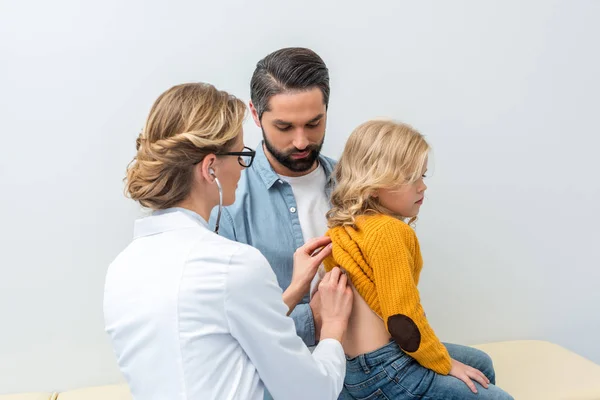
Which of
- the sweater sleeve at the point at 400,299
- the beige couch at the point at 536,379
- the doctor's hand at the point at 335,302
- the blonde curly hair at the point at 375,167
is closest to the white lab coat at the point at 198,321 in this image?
the doctor's hand at the point at 335,302

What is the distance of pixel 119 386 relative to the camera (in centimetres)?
277

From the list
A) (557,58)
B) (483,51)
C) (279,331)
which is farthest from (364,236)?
(557,58)

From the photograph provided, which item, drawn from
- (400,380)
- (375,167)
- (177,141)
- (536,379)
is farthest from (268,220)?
(536,379)

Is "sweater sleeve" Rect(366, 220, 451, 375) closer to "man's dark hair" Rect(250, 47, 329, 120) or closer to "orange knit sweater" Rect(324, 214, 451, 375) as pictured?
"orange knit sweater" Rect(324, 214, 451, 375)

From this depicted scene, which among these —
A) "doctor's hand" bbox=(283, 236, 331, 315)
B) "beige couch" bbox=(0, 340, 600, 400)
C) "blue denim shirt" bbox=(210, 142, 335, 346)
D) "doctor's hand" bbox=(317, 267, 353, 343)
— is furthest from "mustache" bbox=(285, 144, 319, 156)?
"beige couch" bbox=(0, 340, 600, 400)

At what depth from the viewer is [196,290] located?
4.62ft

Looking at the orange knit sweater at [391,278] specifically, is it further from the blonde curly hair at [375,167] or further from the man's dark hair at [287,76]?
the man's dark hair at [287,76]

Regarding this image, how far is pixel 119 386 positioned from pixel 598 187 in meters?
2.46

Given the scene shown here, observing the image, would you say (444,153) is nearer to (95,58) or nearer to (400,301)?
(400,301)

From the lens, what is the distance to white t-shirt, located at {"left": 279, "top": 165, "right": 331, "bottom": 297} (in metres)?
2.36

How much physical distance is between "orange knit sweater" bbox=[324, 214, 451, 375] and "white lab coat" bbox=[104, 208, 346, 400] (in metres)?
0.47

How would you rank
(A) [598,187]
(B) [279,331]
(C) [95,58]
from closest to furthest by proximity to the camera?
(B) [279,331], (C) [95,58], (A) [598,187]

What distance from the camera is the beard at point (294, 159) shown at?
2283 millimetres

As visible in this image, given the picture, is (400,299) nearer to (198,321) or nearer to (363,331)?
(363,331)
